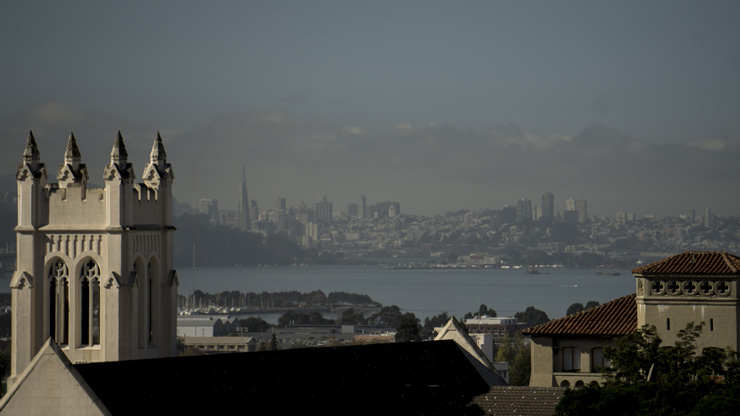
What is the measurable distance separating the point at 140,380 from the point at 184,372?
1073mm

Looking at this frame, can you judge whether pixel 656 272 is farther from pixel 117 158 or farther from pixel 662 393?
pixel 117 158

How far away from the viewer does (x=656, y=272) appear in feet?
108

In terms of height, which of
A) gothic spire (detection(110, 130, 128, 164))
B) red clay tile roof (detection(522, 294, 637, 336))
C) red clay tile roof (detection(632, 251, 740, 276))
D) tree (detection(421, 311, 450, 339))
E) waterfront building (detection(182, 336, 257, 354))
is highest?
gothic spire (detection(110, 130, 128, 164))

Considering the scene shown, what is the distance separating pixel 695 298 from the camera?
3241cm

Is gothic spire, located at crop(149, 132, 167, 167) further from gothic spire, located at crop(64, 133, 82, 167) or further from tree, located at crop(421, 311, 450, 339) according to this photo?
tree, located at crop(421, 311, 450, 339)

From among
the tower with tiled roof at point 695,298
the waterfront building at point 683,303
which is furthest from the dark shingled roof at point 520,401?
the tower with tiled roof at point 695,298

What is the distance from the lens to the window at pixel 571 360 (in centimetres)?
3519

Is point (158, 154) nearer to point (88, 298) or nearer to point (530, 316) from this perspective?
point (88, 298)

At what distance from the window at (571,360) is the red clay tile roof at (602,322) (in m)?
0.54

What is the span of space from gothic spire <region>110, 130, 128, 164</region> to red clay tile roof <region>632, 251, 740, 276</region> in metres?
12.6

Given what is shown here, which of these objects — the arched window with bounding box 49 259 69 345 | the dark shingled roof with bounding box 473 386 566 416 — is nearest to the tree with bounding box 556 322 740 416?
the dark shingled roof with bounding box 473 386 566 416

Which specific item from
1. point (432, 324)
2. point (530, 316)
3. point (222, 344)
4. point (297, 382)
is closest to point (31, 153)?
point (297, 382)

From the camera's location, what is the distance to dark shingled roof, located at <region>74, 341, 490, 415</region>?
22.4 meters

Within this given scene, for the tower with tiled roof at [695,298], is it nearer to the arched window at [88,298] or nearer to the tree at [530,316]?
the arched window at [88,298]
